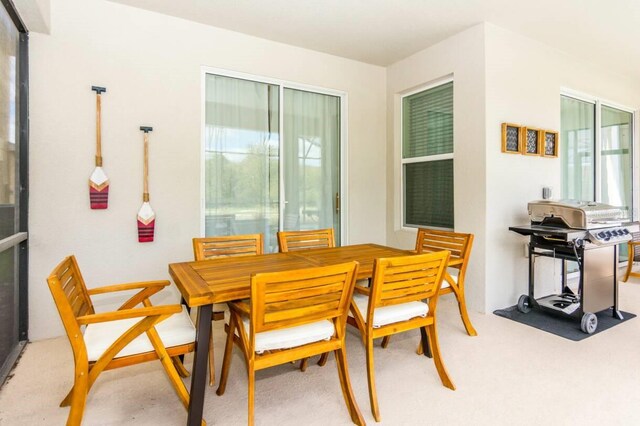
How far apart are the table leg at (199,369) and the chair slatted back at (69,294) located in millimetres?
480

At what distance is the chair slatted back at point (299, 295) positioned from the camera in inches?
57.9

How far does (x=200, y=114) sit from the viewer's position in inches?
131

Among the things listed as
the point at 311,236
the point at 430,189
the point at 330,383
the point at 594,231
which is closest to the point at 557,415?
the point at 330,383

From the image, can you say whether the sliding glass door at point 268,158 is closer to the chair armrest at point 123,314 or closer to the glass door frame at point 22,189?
A: the glass door frame at point 22,189

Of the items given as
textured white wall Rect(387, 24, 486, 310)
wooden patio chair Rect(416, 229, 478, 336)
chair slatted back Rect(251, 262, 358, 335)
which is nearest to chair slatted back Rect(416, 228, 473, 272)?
wooden patio chair Rect(416, 229, 478, 336)

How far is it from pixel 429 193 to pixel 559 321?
5.66ft

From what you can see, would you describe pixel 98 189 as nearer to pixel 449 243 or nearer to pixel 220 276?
pixel 220 276

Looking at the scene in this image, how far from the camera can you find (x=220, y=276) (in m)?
1.93

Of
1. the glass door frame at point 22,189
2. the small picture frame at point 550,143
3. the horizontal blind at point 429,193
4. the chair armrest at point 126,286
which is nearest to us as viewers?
the chair armrest at point 126,286

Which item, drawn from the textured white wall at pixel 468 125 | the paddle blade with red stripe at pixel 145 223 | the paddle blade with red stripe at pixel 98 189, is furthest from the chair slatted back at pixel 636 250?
the paddle blade with red stripe at pixel 98 189

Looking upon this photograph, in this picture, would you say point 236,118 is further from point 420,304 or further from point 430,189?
point 420,304

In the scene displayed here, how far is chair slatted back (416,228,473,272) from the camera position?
278cm

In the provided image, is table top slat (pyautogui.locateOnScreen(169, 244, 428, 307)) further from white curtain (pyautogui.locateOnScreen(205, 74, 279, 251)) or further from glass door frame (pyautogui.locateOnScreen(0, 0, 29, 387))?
glass door frame (pyautogui.locateOnScreen(0, 0, 29, 387))

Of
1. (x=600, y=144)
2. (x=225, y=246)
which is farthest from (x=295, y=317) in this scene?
(x=600, y=144)
